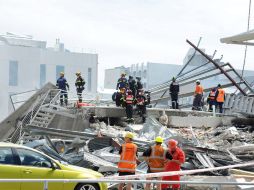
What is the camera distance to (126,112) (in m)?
24.8

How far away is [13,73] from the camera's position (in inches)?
2489

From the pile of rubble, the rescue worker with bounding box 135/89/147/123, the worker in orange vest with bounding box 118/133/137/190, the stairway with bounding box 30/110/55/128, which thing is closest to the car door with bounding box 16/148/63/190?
the worker in orange vest with bounding box 118/133/137/190

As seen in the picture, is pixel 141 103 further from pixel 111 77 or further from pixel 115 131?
pixel 111 77

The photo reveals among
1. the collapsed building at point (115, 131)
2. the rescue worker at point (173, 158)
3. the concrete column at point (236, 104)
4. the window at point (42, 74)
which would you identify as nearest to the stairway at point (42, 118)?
the collapsed building at point (115, 131)

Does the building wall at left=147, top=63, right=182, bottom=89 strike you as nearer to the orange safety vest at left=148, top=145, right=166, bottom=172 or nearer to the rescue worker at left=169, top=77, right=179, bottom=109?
the rescue worker at left=169, top=77, right=179, bottom=109

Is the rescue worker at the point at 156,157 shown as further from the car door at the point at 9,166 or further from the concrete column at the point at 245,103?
the concrete column at the point at 245,103

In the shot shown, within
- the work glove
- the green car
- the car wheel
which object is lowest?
the car wheel

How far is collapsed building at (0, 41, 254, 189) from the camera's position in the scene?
17.2 metres

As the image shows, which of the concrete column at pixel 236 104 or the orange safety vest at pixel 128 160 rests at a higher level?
the concrete column at pixel 236 104

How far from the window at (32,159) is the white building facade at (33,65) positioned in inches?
1928

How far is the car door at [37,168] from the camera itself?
12.0 m

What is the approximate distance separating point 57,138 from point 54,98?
16.9 ft

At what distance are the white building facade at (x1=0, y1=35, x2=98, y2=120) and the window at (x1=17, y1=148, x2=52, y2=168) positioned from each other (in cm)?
4897

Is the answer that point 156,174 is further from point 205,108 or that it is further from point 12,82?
point 12,82
